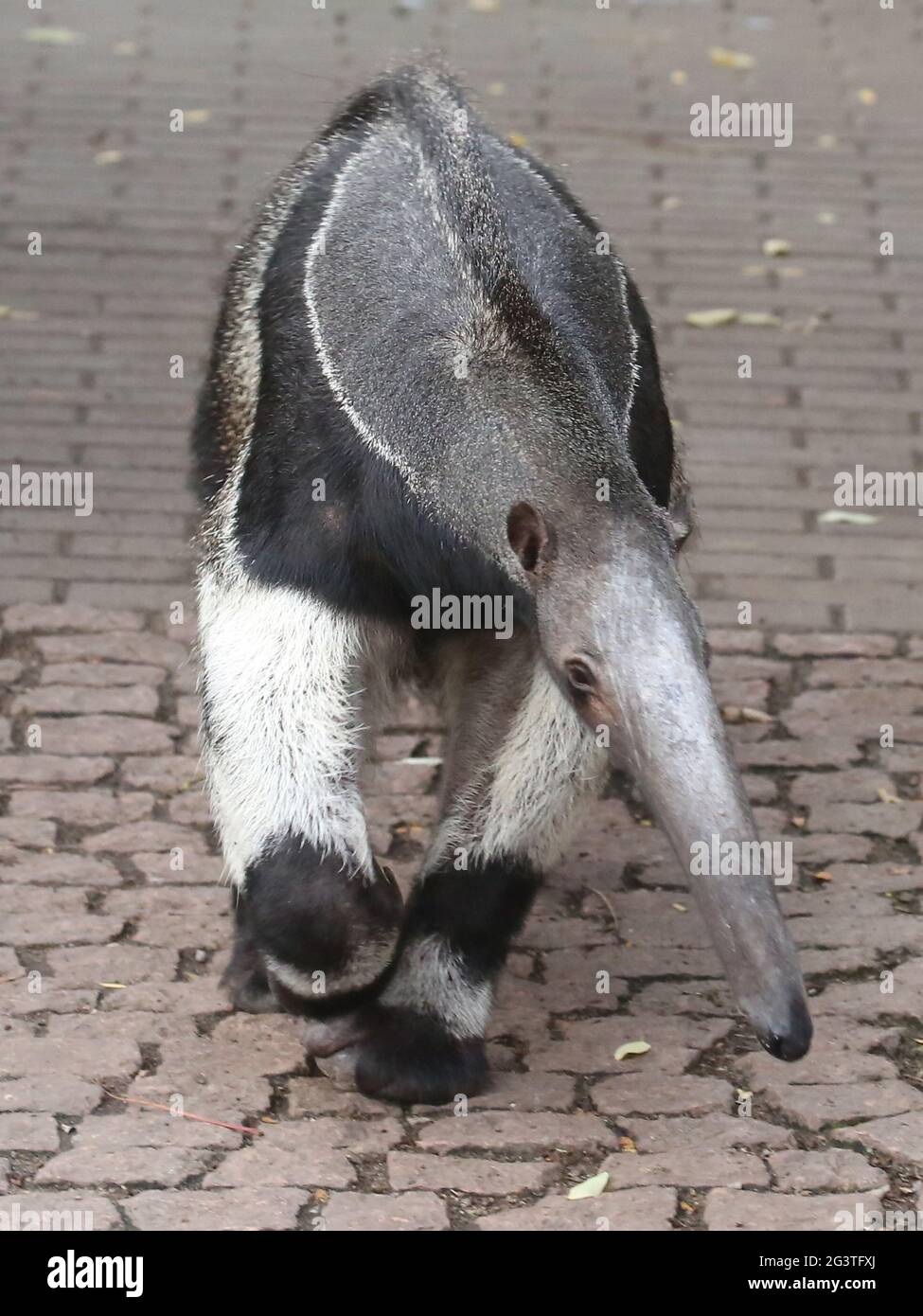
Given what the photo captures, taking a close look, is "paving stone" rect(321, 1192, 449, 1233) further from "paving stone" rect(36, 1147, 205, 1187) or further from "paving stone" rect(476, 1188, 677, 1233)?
"paving stone" rect(36, 1147, 205, 1187)

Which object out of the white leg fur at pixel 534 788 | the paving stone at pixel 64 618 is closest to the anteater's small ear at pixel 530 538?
the white leg fur at pixel 534 788

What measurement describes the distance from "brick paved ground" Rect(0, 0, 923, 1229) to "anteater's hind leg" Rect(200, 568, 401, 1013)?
434 millimetres

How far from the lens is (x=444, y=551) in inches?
174

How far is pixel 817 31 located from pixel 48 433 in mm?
7508

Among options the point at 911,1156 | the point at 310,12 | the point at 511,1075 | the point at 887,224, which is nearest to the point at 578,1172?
the point at 511,1075

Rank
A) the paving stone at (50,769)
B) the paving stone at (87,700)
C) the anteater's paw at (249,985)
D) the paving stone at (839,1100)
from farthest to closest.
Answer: the paving stone at (87,700) → the paving stone at (50,769) → the anteater's paw at (249,985) → the paving stone at (839,1100)

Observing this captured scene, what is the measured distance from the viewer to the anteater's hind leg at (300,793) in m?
4.70

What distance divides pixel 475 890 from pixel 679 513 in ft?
3.71

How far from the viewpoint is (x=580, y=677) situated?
161 inches

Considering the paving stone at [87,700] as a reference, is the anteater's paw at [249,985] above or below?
below

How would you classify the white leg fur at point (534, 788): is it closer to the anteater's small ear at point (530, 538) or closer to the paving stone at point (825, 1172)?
the anteater's small ear at point (530, 538)

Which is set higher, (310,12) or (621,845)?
(310,12)

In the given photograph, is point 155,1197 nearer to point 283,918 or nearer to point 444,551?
point 283,918

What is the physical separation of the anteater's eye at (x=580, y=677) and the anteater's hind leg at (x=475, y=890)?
2.60 feet
